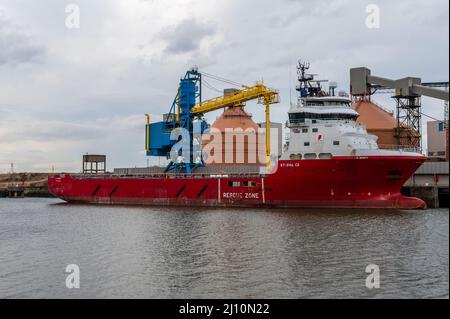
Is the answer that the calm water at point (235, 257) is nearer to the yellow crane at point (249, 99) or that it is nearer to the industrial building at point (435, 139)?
the yellow crane at point (249, 99)

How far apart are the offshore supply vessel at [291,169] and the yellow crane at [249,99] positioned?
8cm

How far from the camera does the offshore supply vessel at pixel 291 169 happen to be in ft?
100

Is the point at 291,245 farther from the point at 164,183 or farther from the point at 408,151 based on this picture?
the point at 164,183

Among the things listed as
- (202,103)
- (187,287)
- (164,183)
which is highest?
(202,103)

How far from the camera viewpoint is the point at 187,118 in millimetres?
44281

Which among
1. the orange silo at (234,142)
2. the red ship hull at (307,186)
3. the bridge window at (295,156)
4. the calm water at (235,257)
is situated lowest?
the calm water at (235,257)

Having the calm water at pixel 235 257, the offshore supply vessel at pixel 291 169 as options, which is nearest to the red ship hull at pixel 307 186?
the offshore supply vessel at pixel 291 169

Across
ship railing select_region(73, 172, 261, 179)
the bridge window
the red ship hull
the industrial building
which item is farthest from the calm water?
the industrial building

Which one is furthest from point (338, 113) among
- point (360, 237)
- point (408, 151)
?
point (360, 237)

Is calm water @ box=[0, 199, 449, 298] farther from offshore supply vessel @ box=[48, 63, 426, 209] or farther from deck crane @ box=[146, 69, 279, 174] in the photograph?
deck crane @ box=[146, 69, 279, 174]

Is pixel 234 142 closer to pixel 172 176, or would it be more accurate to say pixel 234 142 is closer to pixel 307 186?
pixel 172 176

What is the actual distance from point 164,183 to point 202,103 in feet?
28.4

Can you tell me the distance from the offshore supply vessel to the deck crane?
97 mm
